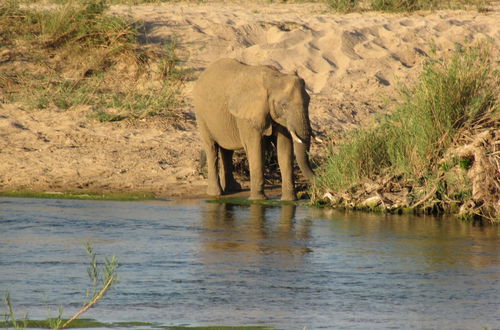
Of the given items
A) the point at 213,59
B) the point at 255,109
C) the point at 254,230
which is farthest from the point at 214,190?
the point at 213,59

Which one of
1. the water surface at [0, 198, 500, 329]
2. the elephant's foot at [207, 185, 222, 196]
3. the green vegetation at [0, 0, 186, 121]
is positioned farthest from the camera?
the green vegetation at [0, 0, 186, 121]

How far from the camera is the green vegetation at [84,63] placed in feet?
60.0

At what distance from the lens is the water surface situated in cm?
874

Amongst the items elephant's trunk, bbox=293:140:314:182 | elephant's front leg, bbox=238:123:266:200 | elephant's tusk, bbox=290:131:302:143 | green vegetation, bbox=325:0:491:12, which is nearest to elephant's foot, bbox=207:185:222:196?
elephant's front leg, bbox=238:123:266:200

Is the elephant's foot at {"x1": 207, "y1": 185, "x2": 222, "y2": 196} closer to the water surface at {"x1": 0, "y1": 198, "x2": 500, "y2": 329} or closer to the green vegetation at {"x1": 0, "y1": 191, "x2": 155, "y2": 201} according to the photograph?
the green vegetation at {"x1": 0, "y1": 191, "x2": 155, "y2": 201}

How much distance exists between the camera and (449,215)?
13.7 meters

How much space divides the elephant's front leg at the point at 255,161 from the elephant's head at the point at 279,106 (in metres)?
0.12

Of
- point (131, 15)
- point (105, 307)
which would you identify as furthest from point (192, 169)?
point (105, 307)

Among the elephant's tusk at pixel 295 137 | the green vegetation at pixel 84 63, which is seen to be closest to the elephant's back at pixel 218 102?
the elephant's tusk at pixel 295 137

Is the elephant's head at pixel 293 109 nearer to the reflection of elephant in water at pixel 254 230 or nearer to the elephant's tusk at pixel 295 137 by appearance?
the elephant's tusk at pixel 295 137

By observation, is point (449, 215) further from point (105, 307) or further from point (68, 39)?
point (68, 39)

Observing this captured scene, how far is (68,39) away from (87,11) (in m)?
0.55

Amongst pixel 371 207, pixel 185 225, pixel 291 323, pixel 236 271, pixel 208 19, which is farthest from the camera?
pixel 208 19

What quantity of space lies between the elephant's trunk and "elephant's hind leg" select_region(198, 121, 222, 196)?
1104 millimetres
